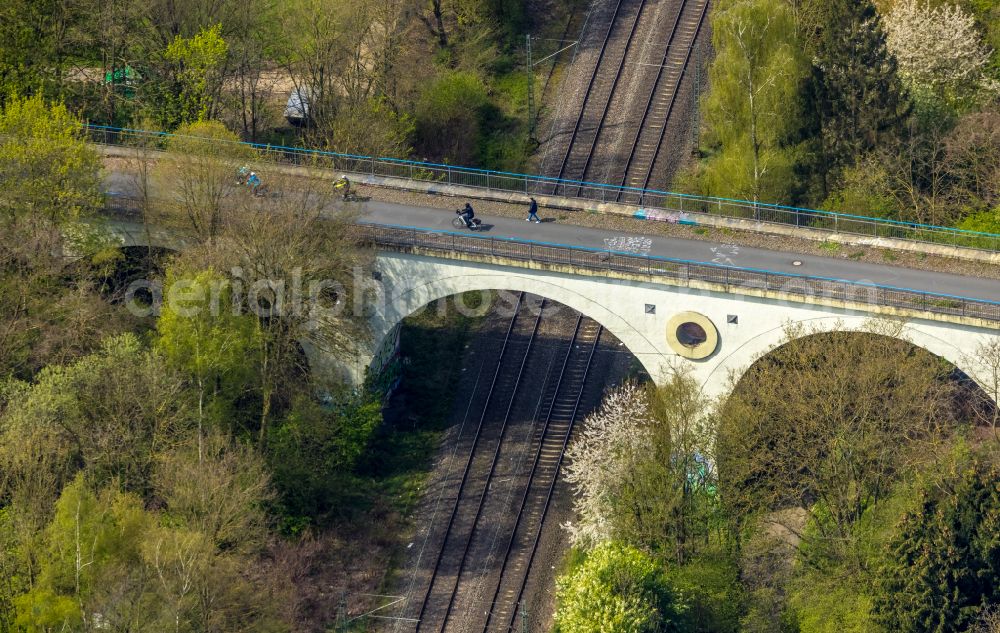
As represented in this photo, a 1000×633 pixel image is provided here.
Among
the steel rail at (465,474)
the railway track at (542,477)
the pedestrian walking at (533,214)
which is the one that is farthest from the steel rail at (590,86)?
the pedestrian walking at (533,214)

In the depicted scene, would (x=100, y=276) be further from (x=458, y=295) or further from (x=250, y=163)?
(x=458, y=295)

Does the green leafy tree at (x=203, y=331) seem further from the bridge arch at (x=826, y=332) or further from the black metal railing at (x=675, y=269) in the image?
the bridge arch at (x=826, y=332)

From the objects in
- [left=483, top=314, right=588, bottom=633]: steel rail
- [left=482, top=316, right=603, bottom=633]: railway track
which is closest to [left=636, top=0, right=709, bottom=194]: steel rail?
[left=483, top=314, right=588, bottom=633]: steel rail

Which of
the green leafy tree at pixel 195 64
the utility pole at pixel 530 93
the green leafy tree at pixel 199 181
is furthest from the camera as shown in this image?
the utility pole at pixel 530 93

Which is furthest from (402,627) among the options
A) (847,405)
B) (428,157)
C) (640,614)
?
(428,157)

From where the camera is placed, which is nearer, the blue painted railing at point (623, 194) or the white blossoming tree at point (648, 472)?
the white blossoming tree at point (648, 472)

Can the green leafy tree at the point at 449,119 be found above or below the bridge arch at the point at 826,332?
above

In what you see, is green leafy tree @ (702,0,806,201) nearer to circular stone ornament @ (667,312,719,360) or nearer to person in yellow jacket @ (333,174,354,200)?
circular stone ornament @ (667,312,719,360)
